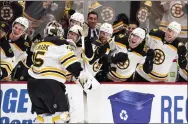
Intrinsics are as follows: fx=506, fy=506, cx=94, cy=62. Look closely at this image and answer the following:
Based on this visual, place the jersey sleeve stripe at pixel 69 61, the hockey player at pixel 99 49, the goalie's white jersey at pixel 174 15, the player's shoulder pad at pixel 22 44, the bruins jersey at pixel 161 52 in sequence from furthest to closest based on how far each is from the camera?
the goalie's white jersey at pixel 174 15, the bruins jersey at pixel 161 52, the player's shoulder pad at pixel 22 44, the hockey player at pixel 99 49, the jersey sleeve stripe at pixel 69 61

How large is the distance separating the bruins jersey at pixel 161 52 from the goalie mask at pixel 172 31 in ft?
0.14

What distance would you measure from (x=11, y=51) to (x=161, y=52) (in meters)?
1.35

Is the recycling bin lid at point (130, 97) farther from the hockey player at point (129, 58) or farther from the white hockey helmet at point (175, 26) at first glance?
the white hockey helmet at point (175, 26)

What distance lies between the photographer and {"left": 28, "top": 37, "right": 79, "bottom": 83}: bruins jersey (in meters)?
3.60

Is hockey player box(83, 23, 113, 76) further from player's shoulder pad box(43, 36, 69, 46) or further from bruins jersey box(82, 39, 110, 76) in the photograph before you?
player's shoulder pad box(43, 36, 69, 46)

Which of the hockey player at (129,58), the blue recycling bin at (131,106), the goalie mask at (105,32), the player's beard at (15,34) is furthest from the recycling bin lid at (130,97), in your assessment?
the player's beard at (15,34)

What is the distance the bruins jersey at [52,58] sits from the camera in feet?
11.8

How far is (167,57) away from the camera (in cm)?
462

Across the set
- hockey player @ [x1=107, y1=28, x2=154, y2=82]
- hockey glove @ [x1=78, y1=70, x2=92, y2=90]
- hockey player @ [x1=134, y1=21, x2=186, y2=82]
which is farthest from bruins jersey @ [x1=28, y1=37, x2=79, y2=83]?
hockey player @ [x1=134, y1=21, x2=186, y2=82]

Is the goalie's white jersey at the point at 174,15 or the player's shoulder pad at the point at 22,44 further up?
the goalie's white jersey at the point at 174,15

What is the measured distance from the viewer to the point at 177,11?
15.8 feet

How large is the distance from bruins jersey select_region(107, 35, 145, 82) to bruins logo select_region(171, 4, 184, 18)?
48 centimetres

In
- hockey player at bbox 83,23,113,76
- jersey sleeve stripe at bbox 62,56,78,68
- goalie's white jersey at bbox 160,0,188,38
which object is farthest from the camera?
goalie's white jersey at bbox 160,0,188,38

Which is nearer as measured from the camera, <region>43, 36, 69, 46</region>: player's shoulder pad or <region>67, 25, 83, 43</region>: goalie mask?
<region>43, 36, 69, 46</region>: player's shoulder pad
